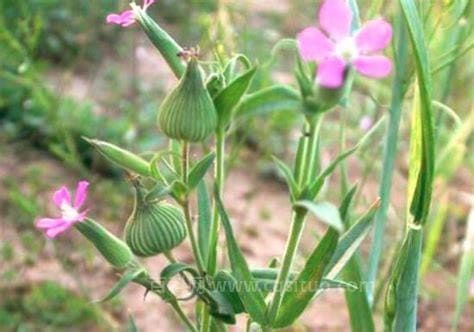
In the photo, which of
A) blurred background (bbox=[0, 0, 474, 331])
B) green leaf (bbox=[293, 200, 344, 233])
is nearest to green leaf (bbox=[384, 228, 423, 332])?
green leaf (bbox=[293, 200, 344, 233])

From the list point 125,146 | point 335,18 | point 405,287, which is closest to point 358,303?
point 405,287

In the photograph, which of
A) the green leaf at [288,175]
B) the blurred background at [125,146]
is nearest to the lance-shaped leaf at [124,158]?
the green leaf at [288,175]

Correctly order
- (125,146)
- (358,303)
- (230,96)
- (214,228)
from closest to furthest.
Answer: (230,96) → (214,228) → (358,303) → (125,146)

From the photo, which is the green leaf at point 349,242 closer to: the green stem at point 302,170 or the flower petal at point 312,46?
the green stem at point 302,170

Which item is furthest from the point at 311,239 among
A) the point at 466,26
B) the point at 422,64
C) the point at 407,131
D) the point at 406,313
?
the point at 422,64

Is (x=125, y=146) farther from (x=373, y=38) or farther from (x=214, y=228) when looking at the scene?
(x=373, y=38)
